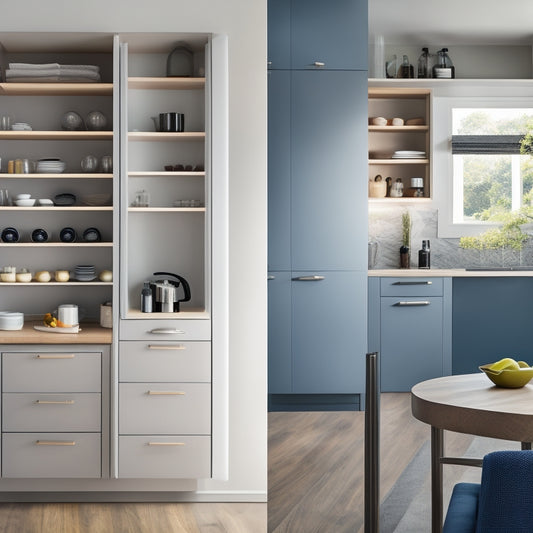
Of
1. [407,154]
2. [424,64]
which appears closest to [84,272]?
[407,154]

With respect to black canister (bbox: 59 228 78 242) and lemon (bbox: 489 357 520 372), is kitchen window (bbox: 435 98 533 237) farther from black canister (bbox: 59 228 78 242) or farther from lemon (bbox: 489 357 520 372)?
lemon (bbox: 489 357 520 372)

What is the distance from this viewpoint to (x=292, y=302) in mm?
5246

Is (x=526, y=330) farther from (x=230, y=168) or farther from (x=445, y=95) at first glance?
(x=230, y=168)

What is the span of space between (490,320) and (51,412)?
379 centimetres

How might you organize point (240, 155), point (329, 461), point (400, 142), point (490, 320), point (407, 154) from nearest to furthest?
point (240, 155) < point (329, 461) < point (490, 320) < point (407, 154) < point (400, 142)

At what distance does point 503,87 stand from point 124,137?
396 centimetres

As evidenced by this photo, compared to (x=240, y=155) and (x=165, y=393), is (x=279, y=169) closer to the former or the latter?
(x=240, y=155)

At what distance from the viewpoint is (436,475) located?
8.39 feet

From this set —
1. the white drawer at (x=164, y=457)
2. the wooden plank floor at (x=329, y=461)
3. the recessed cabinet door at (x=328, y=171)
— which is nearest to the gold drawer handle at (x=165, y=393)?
the white drawer at (x=164, y=457)

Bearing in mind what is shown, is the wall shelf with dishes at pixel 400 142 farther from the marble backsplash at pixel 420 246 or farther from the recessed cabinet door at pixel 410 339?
the recessed cabinet door at pixel 410 339

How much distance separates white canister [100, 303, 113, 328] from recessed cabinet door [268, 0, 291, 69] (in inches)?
90.8

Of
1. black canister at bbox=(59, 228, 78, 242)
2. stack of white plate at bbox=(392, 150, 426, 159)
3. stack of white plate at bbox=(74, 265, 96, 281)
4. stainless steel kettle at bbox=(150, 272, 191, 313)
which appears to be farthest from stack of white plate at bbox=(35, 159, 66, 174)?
stack of white plate at bbox=(392, 150, 426, 159)

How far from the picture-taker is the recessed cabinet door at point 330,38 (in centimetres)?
521

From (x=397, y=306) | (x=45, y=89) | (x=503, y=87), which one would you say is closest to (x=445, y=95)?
(x=503, y=87)
